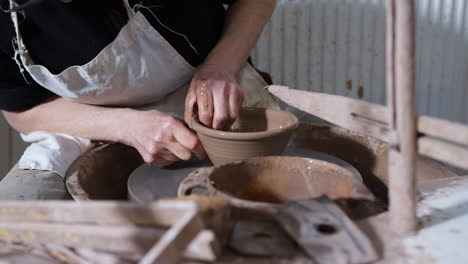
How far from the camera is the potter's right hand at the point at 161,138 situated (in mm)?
1285

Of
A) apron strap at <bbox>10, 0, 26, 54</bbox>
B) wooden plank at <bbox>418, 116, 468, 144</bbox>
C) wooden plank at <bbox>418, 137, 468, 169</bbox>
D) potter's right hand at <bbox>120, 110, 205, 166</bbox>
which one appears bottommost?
potter's right hand at <bbox>120, 110, 205, 166</bbox>

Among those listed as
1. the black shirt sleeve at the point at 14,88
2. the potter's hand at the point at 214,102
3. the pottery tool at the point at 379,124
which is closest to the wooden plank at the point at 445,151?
the pottery tool at the point at 379,124

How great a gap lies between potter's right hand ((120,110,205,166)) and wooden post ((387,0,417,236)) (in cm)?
64

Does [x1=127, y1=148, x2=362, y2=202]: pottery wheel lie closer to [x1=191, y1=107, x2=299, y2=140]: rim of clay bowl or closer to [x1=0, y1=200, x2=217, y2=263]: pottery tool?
[x1=191, y1=107, x2=299, y2=140]: rim of clay bowl

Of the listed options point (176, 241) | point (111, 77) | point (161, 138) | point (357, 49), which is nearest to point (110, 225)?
point (176, 241)

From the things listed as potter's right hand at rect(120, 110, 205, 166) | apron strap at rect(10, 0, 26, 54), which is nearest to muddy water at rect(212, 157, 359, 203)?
potter's right hand at rect(120, 110, 205, 166)

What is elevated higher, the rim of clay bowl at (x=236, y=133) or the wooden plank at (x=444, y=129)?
the wooden plank at (x=444, y=129)

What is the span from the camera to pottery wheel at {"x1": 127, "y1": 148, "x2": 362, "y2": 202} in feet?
4.04

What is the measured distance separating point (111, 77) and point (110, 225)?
0.90 meters

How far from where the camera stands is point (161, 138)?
4.28 ft

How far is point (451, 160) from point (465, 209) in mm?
184

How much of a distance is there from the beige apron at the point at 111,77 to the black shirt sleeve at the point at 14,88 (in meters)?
0.06

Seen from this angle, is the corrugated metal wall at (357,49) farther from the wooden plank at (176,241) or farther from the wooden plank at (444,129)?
the wooden plank at (176,241)

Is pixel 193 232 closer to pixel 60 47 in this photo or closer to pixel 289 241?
pixel 289 241
